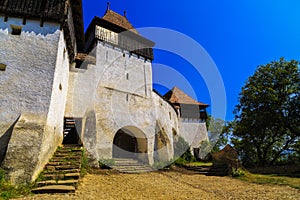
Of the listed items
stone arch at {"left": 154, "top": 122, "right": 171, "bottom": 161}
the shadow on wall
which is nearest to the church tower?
the shadow on wall

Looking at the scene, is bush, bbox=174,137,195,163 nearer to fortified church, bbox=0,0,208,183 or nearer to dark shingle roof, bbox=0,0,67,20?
fortified church, bbox=0,0,208,183

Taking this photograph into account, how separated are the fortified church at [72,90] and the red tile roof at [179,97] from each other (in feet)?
19.2

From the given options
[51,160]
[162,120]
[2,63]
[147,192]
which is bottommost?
[147,192]

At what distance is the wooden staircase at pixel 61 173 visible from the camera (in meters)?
4.95

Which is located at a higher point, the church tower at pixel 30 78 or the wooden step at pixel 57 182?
the church tower at pixel 30 78

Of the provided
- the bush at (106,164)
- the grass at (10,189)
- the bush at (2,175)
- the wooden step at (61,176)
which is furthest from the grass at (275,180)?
the bush at (2,175)

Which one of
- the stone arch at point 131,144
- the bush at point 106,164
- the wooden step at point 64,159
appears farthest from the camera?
the stone arch at point 131,144

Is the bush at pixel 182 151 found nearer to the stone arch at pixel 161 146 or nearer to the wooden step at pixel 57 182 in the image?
the stone arch at pixel 161 146

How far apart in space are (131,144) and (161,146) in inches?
82.5

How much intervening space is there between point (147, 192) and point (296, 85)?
15.7 meters

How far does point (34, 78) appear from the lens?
6.81 m

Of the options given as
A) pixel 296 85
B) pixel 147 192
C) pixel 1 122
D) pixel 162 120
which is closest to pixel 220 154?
pixel 162 120

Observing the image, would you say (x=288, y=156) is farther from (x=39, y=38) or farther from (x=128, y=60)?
(x=39, y=38)

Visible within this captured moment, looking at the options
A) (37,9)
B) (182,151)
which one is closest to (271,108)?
(182,151)
